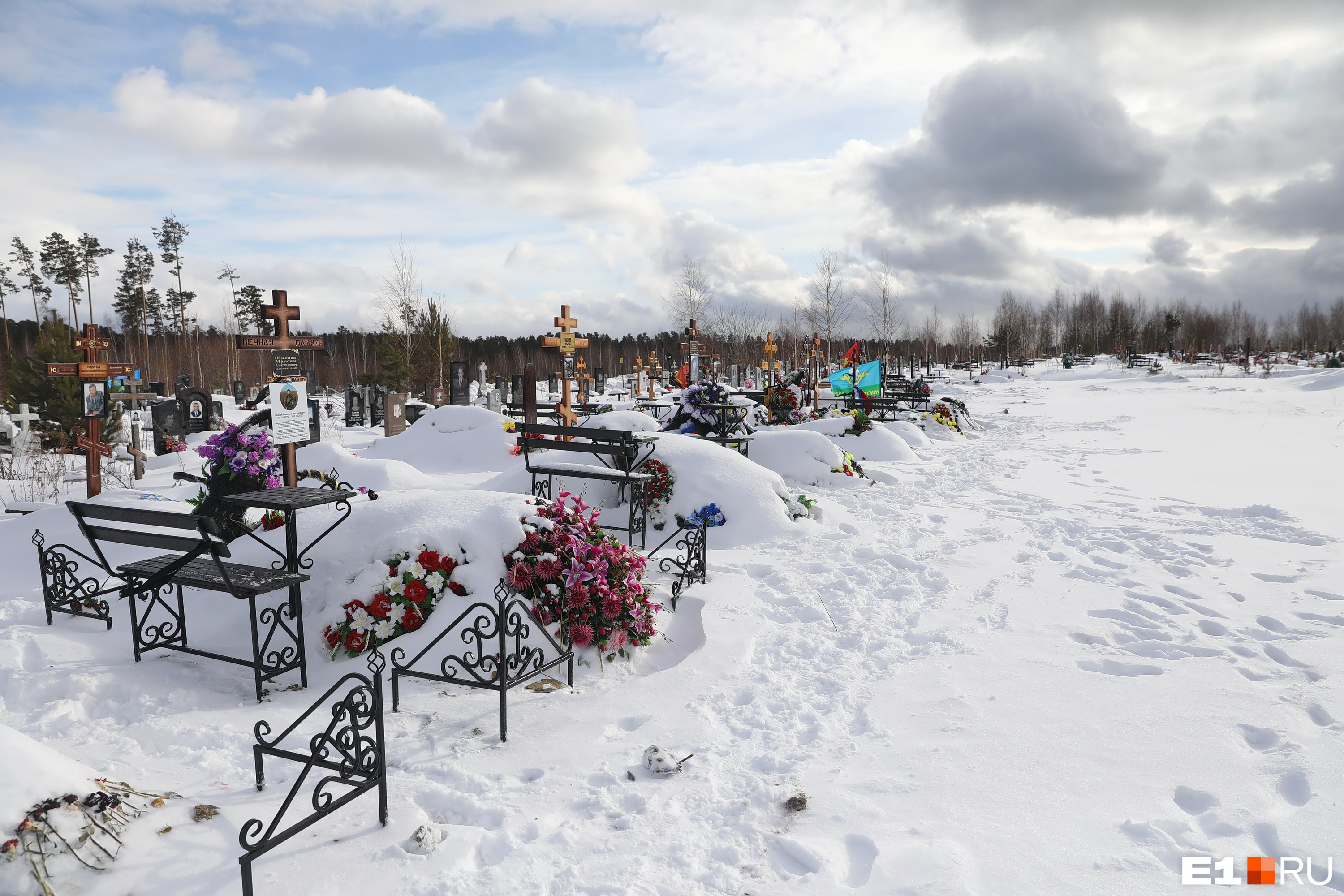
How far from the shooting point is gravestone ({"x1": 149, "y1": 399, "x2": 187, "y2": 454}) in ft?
52.4

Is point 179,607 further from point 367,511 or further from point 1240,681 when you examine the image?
point 1240,681

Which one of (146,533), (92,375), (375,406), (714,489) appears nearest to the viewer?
(146,533)

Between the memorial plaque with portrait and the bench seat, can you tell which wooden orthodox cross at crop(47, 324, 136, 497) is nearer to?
the memorial plaque with portrait

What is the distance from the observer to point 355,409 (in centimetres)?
2441

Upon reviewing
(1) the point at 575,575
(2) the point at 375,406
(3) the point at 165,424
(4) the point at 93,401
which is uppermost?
(4) the point at 93,401

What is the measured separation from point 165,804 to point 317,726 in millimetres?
829

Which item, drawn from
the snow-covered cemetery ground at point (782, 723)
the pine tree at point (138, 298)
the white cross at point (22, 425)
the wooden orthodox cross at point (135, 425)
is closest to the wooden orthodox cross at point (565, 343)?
the snow-covered cemetery ground at point (782, 723)

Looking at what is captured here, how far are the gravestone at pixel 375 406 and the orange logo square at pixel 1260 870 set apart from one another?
2403 centimetres

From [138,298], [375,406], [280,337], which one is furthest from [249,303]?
[280,337]

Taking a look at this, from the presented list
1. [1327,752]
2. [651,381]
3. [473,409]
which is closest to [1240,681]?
[1327,752]

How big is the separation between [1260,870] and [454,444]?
12.9 meters

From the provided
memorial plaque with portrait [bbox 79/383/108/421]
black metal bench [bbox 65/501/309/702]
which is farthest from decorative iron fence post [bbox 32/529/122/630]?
memorial plaque with portrait [bbox 79/383/108/421]

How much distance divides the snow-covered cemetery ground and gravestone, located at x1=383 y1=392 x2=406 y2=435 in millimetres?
10450

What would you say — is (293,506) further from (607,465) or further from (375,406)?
(375,406)
